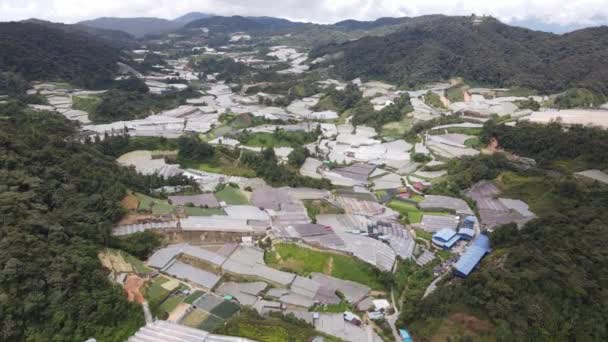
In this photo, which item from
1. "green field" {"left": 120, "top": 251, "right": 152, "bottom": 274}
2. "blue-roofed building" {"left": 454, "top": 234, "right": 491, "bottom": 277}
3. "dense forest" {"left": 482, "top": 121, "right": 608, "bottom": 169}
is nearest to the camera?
"green field" {"left": 120, "top": 251, "right": 152, "bottom": 274}

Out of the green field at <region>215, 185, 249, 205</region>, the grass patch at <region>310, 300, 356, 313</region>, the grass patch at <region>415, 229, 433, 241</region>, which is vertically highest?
the green field at <region>215, 185, 249, 205</region>

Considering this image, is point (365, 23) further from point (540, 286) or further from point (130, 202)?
point (540, 286)

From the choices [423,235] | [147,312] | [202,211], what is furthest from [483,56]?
[147,312]

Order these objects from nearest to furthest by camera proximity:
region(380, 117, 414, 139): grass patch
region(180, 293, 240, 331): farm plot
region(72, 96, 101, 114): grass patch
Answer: region(180, 293, 240, 331): farm plot → region(380, 117, 414, 139): grass patch → region(72, 96, 101, 114): grass patch

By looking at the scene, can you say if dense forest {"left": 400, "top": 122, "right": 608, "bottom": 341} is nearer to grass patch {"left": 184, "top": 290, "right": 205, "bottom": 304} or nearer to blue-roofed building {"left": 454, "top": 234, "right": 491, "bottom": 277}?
blue-roofed building {"left": 454, "top": 234, "right": 491, "bottom": 277}

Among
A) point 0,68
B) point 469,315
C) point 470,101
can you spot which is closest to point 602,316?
point 469,315

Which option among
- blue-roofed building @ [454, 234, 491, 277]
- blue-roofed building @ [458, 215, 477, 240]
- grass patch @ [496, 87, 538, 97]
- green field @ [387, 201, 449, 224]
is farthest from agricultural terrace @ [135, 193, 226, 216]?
grass patch @ [496, 87, 538, 97]
